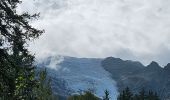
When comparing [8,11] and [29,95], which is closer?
[8,11]

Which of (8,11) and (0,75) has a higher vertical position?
(8,11)

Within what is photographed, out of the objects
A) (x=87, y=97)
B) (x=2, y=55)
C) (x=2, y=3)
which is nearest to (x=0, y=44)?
(x=2, y=55)

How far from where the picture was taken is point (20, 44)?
23125 millimetres

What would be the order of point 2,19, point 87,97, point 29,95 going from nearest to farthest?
point 2,19
point 29,95
point 87,97

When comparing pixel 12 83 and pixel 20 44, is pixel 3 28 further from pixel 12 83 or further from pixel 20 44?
pixel 12 83

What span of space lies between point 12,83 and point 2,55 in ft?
5.48

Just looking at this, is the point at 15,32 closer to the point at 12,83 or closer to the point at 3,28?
the point at 3,28

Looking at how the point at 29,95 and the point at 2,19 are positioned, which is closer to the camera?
the point at 2,19

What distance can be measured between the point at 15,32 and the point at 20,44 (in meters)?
0.64

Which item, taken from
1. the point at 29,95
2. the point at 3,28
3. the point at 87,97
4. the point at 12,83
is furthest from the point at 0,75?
the point at 87,97

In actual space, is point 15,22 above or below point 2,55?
above

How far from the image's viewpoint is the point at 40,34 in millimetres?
23938

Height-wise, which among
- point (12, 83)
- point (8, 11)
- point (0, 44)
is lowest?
point (12, 83)

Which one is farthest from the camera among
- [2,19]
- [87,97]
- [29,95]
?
[87,97]
